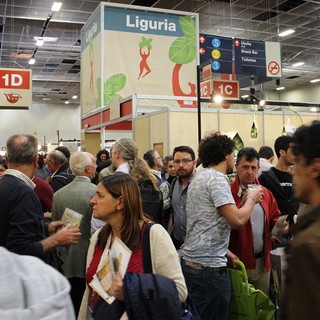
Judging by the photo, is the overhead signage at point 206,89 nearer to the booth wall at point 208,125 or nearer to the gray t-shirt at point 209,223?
the booth wall at point 208,125

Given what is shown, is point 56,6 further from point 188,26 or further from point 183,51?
point 183,51

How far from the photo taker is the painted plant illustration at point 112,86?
365 inches

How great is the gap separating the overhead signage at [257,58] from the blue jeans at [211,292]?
32.1 ft

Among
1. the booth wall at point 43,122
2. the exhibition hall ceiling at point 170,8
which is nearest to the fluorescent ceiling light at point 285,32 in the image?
the exhibition hall ceiling at point 170,8

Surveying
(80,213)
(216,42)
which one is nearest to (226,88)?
(216,42)

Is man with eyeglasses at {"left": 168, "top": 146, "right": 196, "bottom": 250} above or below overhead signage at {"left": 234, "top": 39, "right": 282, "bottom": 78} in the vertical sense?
below

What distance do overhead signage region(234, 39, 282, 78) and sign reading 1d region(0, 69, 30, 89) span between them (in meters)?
5.75

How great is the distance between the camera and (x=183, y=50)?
1002cm

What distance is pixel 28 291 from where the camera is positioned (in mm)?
769

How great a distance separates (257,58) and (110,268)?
11.1 metres

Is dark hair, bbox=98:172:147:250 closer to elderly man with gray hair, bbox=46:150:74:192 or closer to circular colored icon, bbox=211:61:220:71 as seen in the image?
elderly man with gray hair, bbox=46:150:74:192

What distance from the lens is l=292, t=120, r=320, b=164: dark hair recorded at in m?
1.28

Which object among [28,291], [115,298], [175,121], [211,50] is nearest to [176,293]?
[115,298]

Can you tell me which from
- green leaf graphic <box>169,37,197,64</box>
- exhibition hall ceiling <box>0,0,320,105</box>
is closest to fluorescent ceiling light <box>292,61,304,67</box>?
exhibition hall ceiling <box>0,0,320,105</box>
